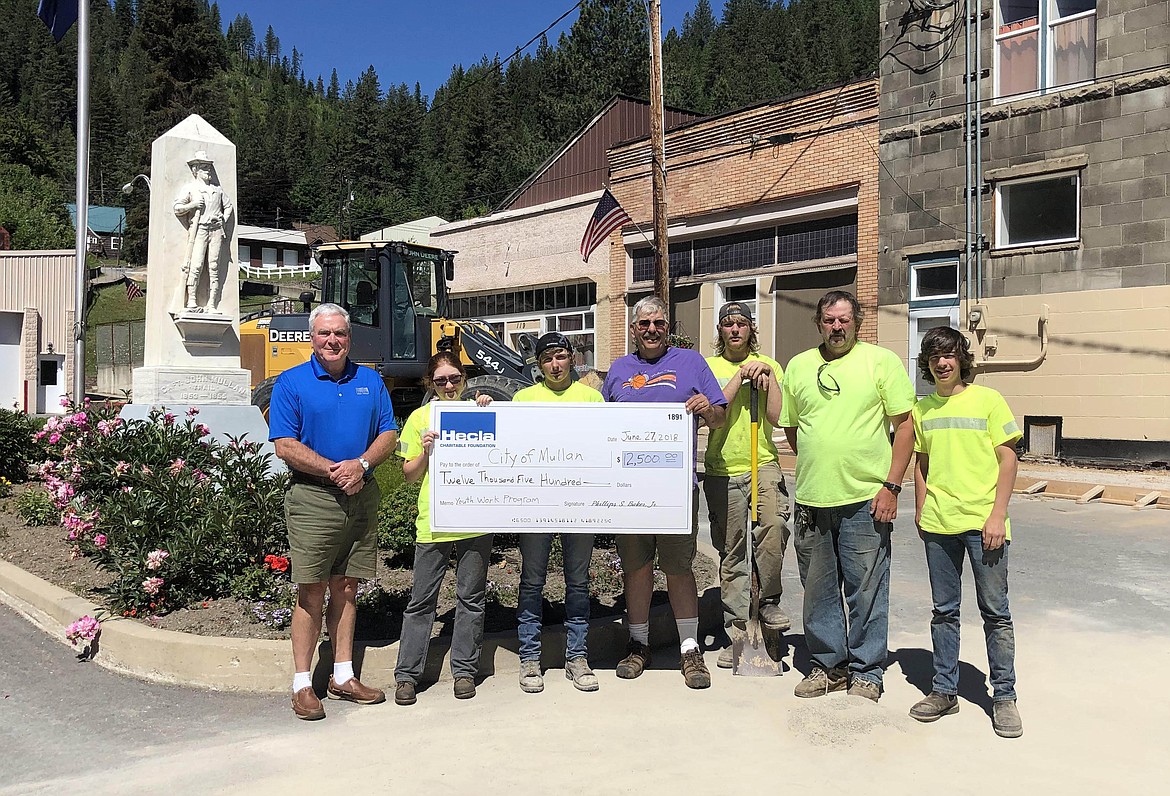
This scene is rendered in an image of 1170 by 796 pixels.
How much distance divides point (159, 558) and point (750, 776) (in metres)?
3.87

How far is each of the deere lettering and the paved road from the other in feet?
32.2

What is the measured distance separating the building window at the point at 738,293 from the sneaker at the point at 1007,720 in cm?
1644

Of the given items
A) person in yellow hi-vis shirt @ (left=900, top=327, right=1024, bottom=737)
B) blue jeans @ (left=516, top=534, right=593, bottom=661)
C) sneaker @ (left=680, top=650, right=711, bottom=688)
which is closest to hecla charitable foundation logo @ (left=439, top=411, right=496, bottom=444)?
blue jeans @ (left=516, top=534, right=593, bottom=661)

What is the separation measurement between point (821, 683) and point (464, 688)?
192cm

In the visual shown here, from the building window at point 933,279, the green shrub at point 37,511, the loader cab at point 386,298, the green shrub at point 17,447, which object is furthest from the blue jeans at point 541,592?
the building window at point 933,279

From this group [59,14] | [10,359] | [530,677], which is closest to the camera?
[530,677]

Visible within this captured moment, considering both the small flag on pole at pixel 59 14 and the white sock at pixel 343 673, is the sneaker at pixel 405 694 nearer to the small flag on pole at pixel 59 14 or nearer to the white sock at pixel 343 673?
the white sock at pixel 343 673

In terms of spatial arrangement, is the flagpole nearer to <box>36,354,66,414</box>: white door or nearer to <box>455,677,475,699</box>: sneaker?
<box>455,677,475,699</box>: sneaker

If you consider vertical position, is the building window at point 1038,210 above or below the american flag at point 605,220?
below

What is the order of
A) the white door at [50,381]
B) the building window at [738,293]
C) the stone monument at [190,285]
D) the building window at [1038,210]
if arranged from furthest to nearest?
the white door at [50,381]
the building window at [738,293]
the building window at [1038,210]
the stone monument at [190,285]

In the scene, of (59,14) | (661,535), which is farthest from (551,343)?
(59,14)

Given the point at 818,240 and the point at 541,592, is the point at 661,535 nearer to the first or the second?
the point at 541,592

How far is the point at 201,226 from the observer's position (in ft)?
31.4

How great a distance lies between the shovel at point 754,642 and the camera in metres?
5.34
